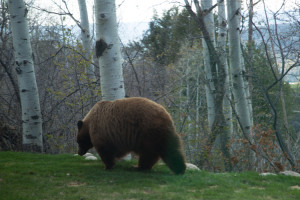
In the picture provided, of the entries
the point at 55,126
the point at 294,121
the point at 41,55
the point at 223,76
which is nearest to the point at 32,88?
the point at 55,126

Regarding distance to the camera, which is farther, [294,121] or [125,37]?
Result: [294,121]

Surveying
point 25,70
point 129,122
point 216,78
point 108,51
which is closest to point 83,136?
point 129,122

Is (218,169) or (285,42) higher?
(285,42)

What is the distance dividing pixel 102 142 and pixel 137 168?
0.92 metres

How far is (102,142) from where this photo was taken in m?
6.56

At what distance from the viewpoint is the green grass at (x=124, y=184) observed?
4902mm

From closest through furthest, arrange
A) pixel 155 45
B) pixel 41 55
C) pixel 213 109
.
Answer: pixel 213 109
pixel 41 55
pixel 155 45

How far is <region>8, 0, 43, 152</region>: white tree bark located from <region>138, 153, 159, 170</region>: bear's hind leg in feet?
11.4

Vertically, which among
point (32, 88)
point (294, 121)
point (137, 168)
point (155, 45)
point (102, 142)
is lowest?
point (294, 121)

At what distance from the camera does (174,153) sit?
6.01 metres

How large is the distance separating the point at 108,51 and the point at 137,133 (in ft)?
7.49

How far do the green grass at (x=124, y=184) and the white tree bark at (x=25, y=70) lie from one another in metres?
1.35

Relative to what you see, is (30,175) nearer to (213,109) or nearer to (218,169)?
(218,169)

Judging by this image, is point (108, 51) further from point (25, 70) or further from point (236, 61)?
point (236, 61)
